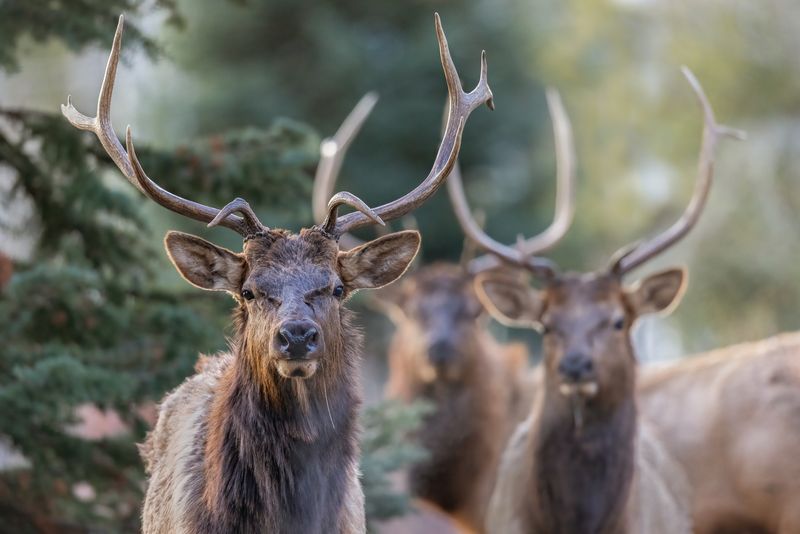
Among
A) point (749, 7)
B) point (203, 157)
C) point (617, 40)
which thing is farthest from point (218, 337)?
point (617, 40)

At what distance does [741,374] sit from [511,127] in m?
11.7

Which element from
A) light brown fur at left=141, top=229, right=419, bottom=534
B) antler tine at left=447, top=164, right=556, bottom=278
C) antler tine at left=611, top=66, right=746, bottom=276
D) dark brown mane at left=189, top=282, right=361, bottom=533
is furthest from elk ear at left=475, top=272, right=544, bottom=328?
dark brown mane at left=189, top=282, right=361, bottom=533

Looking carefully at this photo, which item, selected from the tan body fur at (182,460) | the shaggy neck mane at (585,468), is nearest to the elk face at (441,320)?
the shaggy neck mane at (585,468)

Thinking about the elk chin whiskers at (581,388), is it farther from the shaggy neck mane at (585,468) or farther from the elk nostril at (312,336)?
the elk nostril at (312,336)

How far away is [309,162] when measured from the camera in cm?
873

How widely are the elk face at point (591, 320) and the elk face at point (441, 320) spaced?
2.03 metres

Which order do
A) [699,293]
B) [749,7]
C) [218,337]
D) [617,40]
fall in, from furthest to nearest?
1. [617,40]
2. [749,7]
3. [699,293]
4. [218,337]

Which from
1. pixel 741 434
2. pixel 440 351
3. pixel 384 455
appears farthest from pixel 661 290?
pixel 440 351

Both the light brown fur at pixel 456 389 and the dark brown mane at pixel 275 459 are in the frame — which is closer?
the dark brown mane at pixel 275 459

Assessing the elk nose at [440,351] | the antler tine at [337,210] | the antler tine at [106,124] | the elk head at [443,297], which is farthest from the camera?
the elk nose at [440,351]

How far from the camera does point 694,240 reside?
2367cm

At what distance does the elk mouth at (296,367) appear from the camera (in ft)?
17.8

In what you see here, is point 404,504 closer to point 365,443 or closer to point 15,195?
point 365,443

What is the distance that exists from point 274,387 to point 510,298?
11.7ft
